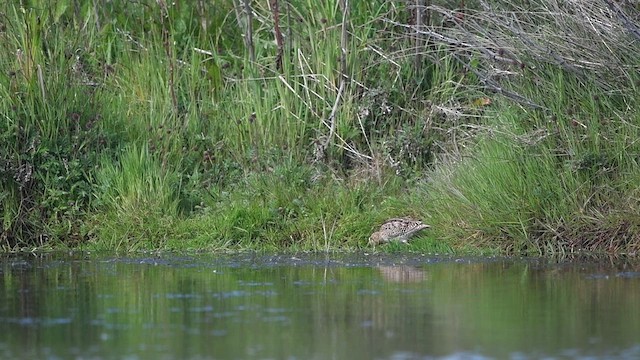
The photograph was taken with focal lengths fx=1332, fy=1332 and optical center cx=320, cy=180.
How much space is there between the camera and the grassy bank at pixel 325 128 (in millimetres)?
8828

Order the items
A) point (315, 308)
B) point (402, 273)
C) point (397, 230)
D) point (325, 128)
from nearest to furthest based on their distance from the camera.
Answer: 1. point (315, 308)
2. point (402, 273)
3. point (397, 230)
4. point (325, 128)

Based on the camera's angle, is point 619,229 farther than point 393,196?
No

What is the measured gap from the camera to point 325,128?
9.96 m

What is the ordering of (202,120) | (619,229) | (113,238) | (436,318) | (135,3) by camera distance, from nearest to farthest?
(436,318) < (619,229) < (113,238) < (202,120) < (135,3)

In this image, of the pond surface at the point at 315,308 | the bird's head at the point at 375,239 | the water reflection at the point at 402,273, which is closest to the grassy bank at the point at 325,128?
the bird's head at the point at 375,239

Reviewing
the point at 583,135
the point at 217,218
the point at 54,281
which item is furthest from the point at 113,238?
the point at 583,135

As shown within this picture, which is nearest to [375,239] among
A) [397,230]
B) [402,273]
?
[397,230]

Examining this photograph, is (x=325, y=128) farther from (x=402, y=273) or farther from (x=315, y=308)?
(x=315, y=308)

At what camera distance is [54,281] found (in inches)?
317

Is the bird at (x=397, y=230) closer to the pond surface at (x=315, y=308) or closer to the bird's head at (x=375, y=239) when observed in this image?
the bird's head at (x=375, y=239)

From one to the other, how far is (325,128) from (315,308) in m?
3.19

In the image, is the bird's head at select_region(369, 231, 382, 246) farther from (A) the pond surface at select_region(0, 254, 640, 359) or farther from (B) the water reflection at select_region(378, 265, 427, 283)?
(B) the water reflection at select_region(378, 265, 427, 283)

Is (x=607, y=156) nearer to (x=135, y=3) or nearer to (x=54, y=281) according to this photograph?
(x=54, y=281)

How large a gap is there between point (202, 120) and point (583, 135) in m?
3.01
